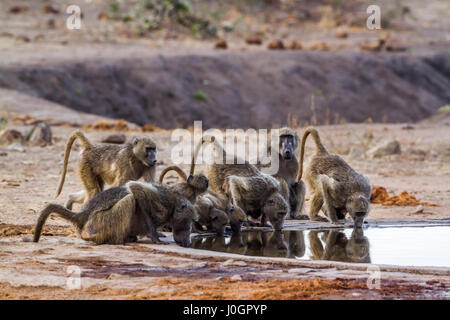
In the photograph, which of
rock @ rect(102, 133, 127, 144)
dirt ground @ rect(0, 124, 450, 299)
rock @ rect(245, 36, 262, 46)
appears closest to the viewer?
dirt ground @ rect(0, 124, 450, 299)

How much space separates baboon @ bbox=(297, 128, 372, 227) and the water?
0.30 metres

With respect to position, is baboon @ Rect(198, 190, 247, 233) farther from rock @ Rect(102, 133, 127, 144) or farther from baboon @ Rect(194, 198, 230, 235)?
rock @ Rect(102, 133, 127, 144)

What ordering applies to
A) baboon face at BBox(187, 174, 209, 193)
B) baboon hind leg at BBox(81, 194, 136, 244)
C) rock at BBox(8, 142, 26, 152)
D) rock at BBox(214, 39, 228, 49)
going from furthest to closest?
rock at BBox(214, 39, 228, 49) < rock at BBox(8, 142, 26, 152) < baboon face at BBox(187, 174, 209, 193) < baboon hind leg at BBox(81, 194, 136, 244)

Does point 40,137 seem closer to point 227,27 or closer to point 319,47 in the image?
point 227,27

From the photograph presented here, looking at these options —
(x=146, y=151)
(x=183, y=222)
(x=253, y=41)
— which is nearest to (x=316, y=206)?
(x=146, y=151)

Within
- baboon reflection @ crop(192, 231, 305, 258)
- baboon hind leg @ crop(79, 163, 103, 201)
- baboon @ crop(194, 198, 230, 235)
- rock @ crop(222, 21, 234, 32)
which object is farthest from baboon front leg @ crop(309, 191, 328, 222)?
rock @ crop(222, 21, 234, 32)

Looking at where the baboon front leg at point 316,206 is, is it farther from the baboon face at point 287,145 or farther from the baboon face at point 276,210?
the baboon face at point 276,210

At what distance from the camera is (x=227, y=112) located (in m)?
27.3

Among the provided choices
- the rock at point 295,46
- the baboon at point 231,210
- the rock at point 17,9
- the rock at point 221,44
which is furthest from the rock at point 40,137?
the rock at point 17,9

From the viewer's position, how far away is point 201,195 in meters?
8.58

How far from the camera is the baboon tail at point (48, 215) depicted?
24.8 feet

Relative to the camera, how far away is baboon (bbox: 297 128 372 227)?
9198mm

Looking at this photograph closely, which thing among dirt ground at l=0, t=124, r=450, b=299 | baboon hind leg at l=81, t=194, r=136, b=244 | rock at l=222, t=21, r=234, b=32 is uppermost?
rock at l=222, t=21, r=234, b=32
